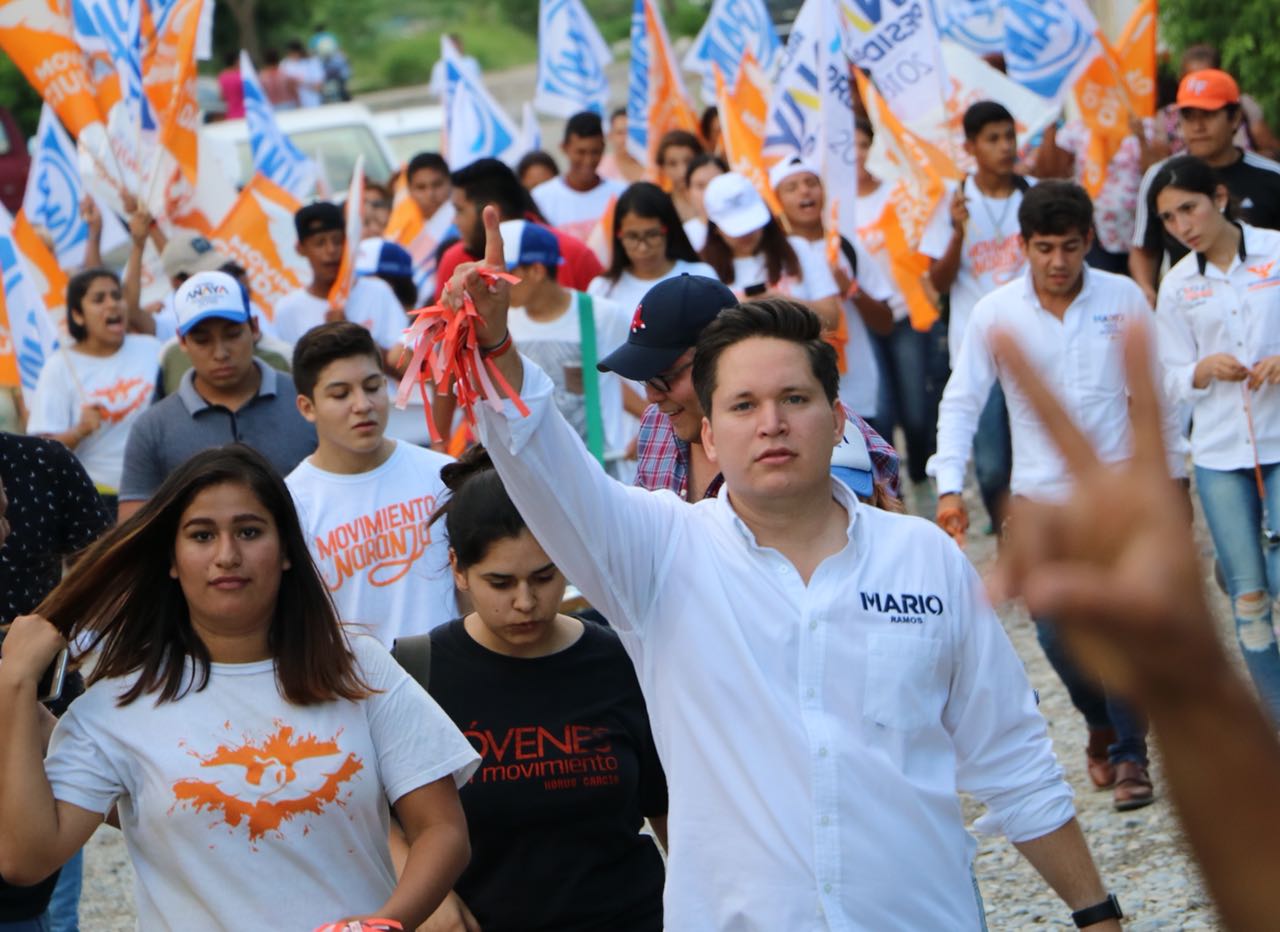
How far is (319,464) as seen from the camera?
5824mm

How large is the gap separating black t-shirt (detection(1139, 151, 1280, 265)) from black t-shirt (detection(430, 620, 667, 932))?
5.28 metres

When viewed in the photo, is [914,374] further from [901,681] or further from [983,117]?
[901,681]

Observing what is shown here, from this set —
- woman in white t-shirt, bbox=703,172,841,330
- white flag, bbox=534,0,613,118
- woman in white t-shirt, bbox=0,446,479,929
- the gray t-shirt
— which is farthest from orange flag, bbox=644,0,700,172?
woman in white t-shirt, bbox=0,446,479,929

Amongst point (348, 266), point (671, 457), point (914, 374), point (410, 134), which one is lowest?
point (671, 457)

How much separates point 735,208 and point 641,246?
762mm

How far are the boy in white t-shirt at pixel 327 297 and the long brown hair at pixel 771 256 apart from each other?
1.61 metres

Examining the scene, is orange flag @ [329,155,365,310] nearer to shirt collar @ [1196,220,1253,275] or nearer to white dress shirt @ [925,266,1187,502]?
white dress shirt @ [925,266,1187,502]

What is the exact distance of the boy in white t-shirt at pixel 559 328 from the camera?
7.37 meters

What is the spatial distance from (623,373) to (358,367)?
1.66 m

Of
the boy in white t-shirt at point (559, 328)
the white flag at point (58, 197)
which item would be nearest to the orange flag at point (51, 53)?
the white flag at point (58, 197)

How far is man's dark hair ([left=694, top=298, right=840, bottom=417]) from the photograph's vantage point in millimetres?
3621

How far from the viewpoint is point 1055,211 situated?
23.1 feet

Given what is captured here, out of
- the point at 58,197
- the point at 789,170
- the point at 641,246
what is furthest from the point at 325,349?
the point at 58,197

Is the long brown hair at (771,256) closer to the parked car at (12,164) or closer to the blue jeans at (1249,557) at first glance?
the blue jeans at (1249,557)
